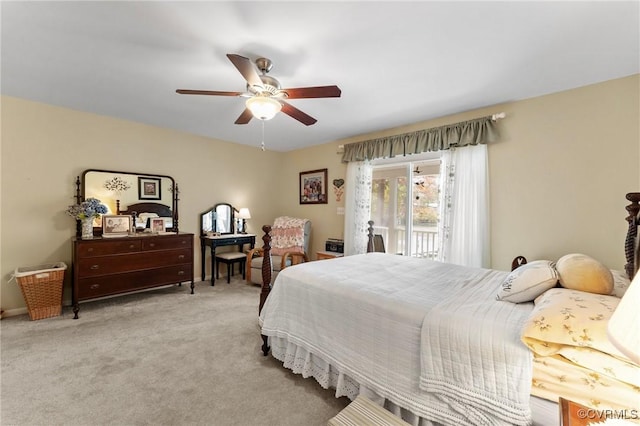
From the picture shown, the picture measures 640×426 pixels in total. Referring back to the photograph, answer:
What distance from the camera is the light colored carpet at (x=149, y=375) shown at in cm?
162

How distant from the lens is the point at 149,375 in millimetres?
1997

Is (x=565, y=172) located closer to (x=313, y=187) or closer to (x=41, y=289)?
(x=313, y=187)

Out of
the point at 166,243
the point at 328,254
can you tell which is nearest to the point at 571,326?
the point at 328,254

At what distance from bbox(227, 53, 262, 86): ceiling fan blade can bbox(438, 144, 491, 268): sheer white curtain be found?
2.57 metres

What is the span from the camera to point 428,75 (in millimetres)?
2396

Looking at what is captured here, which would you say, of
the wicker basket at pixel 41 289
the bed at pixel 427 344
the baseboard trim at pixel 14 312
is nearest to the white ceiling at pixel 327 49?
the bed at pixel 427 344

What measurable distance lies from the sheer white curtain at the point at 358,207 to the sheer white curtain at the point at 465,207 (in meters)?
1.18

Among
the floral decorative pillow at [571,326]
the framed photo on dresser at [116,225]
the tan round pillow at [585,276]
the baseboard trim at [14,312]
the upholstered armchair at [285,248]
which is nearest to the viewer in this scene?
the floral decorative pillow at [571,326]

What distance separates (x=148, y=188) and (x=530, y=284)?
4607 millimetres

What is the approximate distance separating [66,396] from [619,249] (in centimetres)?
459

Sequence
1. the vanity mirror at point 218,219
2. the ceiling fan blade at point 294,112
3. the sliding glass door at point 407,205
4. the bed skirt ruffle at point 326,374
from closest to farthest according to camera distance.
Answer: the bed skirt ruffle at point 326,374
the ceiling fan blade at point 294,112
the sliding glass door at point 407,205
the vanity mirror at point 218,219

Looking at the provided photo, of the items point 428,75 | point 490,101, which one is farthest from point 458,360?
point 490,101

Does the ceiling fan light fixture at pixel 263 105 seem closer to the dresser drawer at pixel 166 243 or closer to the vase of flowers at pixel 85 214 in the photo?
the dresser drawer at pixel 166 243

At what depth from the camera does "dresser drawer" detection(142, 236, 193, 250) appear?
3532 mm
